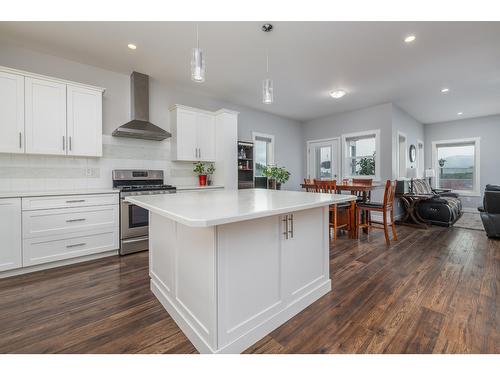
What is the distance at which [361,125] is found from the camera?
5664 mm

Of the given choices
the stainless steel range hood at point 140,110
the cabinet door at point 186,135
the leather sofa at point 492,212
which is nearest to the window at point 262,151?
the cabinet door at point 186,135

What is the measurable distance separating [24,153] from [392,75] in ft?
17.4

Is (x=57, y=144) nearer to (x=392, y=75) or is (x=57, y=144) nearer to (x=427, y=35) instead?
(x=427, y=35)

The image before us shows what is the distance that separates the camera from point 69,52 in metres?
3.02

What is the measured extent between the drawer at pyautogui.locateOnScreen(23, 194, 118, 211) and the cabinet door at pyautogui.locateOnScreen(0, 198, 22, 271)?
0.09m

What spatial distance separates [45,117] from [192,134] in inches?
77.8

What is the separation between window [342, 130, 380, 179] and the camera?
5406 mm

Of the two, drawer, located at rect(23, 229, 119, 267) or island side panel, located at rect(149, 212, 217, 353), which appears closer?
island side panel, located at rect(149, 212, 217, 353)

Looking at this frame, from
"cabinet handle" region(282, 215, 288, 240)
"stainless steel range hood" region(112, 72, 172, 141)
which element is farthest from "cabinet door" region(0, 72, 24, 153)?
"cabinet handle" region(282, 215, 288, 240)

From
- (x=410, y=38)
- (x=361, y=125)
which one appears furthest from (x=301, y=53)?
(x=361, y=125)

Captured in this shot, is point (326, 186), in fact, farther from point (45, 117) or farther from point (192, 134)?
point (45, 117)

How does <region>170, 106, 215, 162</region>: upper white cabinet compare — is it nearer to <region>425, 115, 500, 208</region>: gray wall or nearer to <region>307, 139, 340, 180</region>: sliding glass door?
<region>307, 139, 340, 180</region>: sliding glass door
